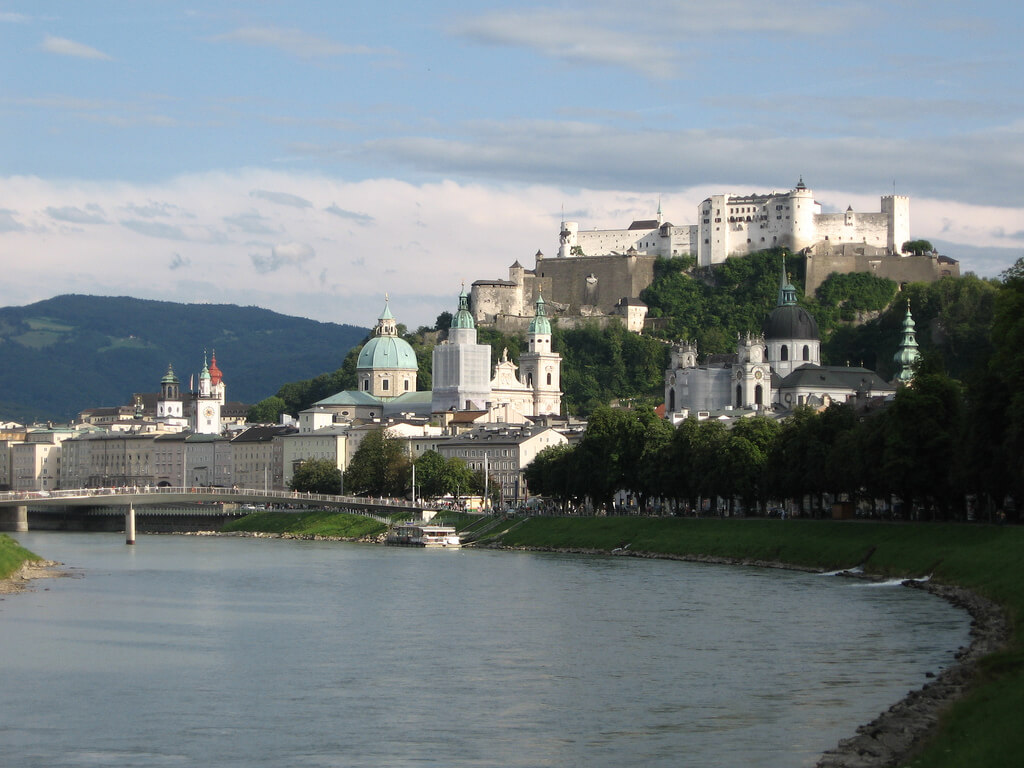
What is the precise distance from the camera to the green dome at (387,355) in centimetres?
16012

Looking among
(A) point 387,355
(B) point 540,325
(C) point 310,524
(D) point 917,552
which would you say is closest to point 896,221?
(B) point 540,325

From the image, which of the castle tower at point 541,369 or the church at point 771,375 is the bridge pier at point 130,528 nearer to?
the church at point 771,375

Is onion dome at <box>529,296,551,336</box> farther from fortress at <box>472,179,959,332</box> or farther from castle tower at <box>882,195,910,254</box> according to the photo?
castle tower at <box>882,195,910,254</box>

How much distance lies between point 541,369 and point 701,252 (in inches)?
821

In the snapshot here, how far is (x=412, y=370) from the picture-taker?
16175 cm

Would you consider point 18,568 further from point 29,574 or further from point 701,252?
point 701,252

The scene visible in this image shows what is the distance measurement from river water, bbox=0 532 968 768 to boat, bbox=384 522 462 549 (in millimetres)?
23896

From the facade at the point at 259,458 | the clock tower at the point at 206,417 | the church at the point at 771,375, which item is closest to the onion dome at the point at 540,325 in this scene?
the church at the point at 771,375

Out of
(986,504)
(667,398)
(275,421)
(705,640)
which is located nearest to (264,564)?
(986,504)

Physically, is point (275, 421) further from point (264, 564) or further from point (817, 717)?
point (817, 717)

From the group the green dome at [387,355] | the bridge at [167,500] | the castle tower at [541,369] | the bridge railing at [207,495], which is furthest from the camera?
the green dome at [387,355]

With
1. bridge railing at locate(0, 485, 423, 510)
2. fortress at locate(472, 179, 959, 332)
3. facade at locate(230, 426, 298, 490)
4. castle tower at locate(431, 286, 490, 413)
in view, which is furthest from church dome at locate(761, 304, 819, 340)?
bridge railing at locate(0, 485, 423, 510)

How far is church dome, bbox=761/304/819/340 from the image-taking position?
13575 cm

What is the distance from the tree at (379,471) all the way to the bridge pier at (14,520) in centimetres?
2011
